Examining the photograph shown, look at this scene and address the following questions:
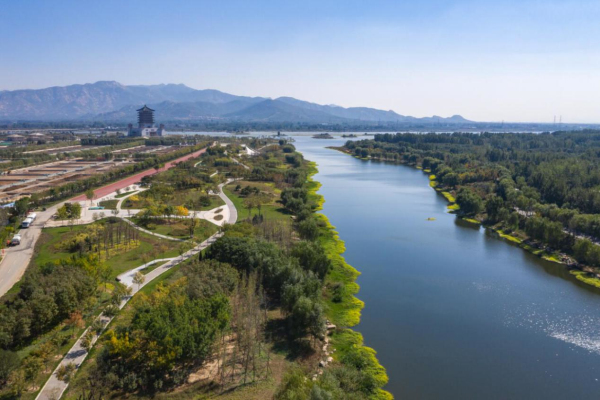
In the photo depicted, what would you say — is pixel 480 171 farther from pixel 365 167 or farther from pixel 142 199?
pixel 142 199

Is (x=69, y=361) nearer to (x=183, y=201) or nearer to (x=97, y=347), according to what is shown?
(x=97, y=347)

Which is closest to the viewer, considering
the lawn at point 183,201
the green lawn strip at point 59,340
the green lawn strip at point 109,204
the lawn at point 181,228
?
the green lawn strip at point 59,340

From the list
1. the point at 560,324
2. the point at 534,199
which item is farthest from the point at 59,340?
the point at 534,199

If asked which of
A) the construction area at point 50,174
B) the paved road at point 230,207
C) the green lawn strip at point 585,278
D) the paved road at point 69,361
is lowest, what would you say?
the green lawn strip at point 585,278

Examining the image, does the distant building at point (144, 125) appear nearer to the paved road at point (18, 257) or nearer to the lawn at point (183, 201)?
the lawn at point (183, 201)

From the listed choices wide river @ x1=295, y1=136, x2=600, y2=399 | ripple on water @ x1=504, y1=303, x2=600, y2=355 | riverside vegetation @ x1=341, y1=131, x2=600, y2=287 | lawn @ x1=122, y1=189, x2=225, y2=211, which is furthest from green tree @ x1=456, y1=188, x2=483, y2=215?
lawn @ x1=122, y1=189, x2=225, y2=211

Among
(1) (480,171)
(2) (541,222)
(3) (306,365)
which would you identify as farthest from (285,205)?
(1) (480,171)

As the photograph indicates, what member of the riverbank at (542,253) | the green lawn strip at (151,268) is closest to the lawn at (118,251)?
the green lawn strip at (151,268)
